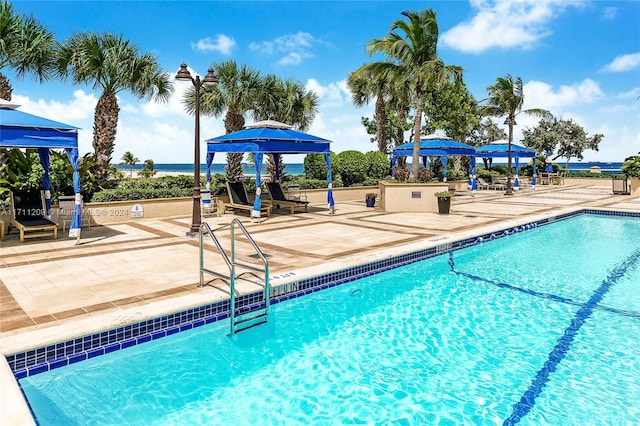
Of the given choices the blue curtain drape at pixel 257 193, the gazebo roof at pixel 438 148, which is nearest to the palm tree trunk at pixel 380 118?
the gazebo roof at pixel 438 148

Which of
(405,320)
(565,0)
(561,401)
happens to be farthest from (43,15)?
(565,0)

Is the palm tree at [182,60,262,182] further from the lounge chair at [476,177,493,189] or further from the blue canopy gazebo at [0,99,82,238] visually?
the lounge chair at [476,177,493,189]

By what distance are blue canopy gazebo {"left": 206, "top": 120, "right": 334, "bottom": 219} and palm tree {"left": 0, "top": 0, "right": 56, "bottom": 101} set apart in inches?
274

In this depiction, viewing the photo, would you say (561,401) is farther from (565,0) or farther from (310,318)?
(565,0)

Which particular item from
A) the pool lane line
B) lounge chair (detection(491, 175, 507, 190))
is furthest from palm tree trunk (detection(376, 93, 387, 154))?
the pool lane line

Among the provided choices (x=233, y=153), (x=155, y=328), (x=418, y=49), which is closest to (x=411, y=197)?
(x=418, y=49)

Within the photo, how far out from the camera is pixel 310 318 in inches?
243

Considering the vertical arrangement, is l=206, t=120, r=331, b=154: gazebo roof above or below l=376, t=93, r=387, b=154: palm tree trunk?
below

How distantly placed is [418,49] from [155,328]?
1482 cm


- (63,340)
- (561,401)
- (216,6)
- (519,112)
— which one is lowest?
(561,401)

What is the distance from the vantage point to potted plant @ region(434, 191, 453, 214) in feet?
49.3

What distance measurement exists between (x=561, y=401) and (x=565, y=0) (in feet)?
82.4

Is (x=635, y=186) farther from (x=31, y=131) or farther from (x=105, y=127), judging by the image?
(x=31, y=131)

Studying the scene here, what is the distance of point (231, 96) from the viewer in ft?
69.2
